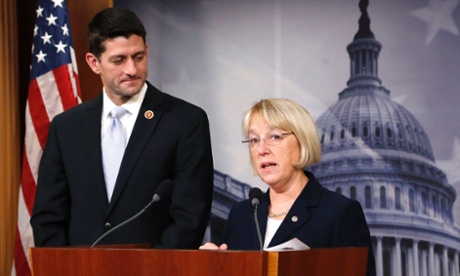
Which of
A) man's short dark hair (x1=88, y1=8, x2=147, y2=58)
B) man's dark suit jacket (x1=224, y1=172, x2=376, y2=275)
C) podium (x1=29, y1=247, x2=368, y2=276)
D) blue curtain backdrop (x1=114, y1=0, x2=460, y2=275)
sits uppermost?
blue curtain backdrop (x1=114, y1=0, x2=460, y2=275)

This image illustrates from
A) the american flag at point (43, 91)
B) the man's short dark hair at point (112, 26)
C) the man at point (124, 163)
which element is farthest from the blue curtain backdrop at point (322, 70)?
the man's short dark hair at point (112, 26)

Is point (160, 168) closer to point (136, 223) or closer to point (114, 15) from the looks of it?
point (136, 223)

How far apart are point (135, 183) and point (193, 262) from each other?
1071mm

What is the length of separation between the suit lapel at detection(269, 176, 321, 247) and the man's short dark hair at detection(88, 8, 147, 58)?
36.9 inches

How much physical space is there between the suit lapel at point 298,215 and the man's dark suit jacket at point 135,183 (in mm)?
→ 359

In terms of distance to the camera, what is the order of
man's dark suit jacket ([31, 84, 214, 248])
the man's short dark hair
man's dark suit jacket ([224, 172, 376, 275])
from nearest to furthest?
man's dark suit jacket ([224, 172, 376, 275]) → man's dark suit jacket ([31, 84, 214, 248]) → the man's short dark hair

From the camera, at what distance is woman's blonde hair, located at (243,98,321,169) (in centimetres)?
281

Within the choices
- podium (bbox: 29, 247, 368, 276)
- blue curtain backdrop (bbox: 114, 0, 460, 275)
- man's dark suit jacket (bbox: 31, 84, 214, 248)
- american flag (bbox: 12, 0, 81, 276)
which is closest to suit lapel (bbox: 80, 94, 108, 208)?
man's dark suit jacket (bbox: 31, 84, 214, 248)

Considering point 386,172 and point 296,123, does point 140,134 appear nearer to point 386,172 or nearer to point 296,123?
point 296,123

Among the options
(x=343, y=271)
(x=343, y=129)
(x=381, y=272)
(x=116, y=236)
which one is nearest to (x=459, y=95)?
(x=343, y=129)

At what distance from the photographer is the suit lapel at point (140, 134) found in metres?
3.01

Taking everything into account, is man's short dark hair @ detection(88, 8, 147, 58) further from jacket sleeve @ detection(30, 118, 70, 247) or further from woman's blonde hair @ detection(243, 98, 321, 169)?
woman's blonde hair @ detection(243, 98, 321, 169)

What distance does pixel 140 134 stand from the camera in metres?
3.09

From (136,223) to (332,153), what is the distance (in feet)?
8.69
